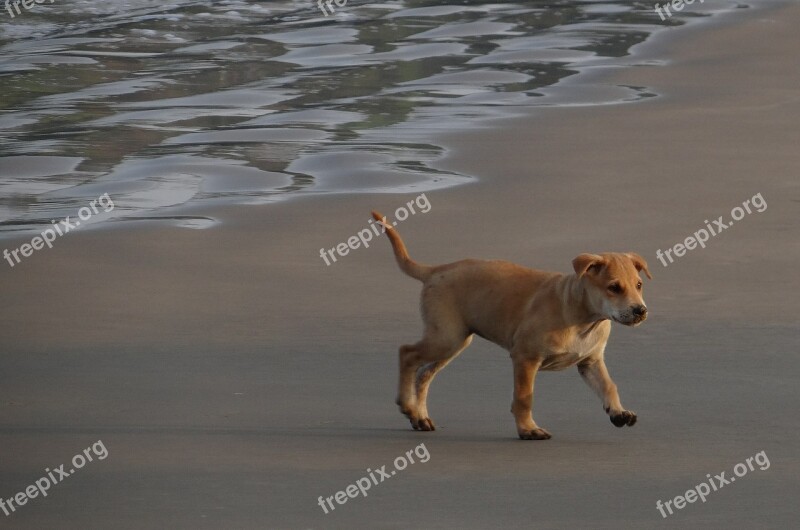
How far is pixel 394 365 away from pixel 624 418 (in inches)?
65.8

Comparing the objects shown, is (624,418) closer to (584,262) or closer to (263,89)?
(584,262)

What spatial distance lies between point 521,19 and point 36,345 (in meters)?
15.6

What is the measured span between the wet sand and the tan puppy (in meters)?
0.19

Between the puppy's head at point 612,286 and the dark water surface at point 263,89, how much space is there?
5458 millimetres

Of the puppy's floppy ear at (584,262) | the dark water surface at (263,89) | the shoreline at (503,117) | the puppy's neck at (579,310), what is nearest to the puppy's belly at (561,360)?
the puppy's neck at (579,310)

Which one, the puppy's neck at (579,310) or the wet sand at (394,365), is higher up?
the puppy's neck at (579,310)

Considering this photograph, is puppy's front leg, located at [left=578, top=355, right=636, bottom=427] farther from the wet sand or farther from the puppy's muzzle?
the puppy's muzzle

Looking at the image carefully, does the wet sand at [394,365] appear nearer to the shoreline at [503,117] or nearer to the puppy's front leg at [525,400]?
the puppy's front leg at [525,400]

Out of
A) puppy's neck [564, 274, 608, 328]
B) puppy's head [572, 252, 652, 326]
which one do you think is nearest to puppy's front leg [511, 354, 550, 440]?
puppy's neck [564, 274, 608, 328]

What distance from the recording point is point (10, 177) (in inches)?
542

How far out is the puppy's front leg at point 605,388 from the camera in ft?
23.1

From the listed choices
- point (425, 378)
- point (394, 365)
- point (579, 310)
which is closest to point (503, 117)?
point (394, 365)

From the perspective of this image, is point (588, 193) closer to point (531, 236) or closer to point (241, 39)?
point (531, 236)

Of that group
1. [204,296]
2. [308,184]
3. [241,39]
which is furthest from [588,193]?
[241,39]
